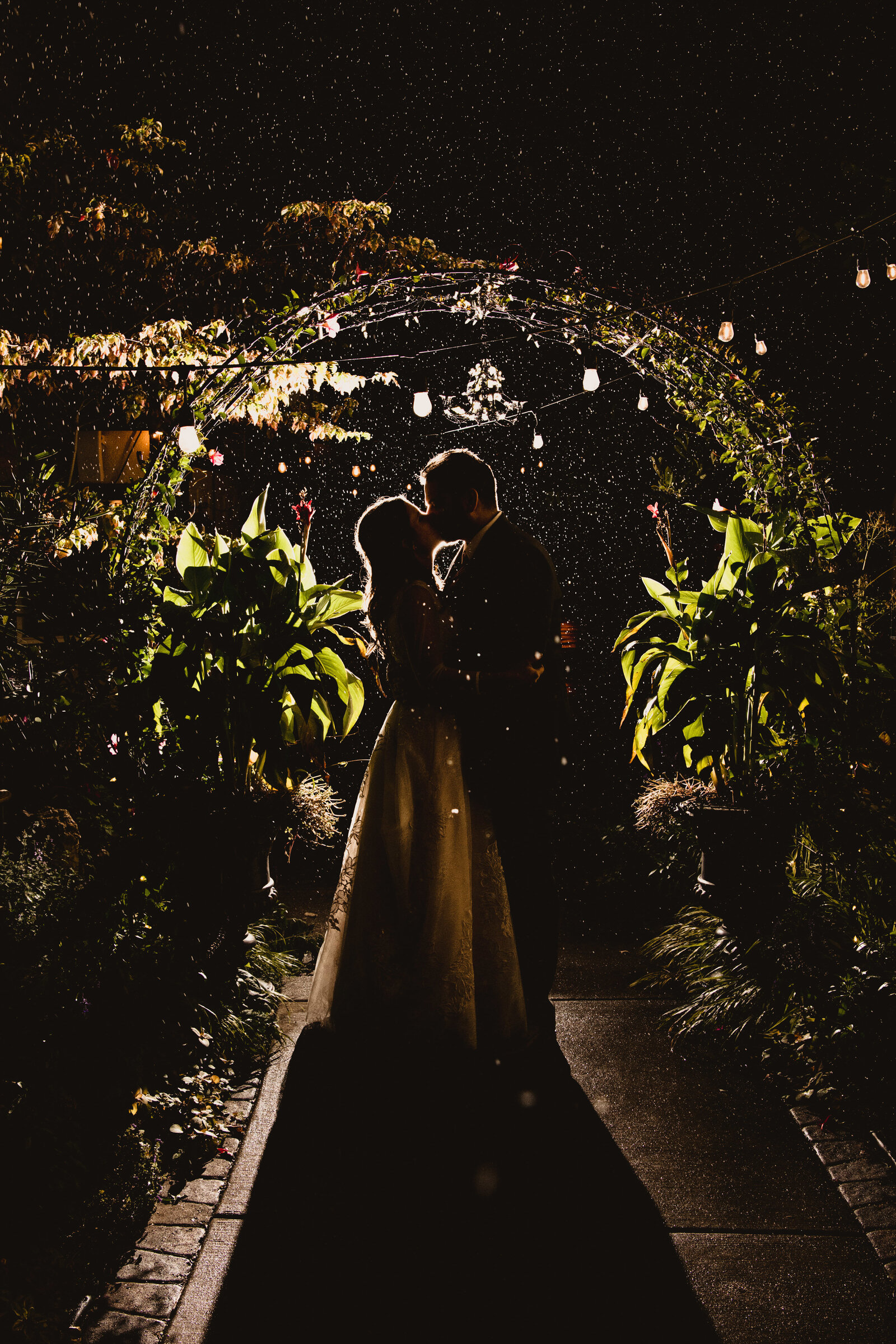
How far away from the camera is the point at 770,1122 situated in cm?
277

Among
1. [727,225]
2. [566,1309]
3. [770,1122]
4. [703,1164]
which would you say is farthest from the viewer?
[727,225]

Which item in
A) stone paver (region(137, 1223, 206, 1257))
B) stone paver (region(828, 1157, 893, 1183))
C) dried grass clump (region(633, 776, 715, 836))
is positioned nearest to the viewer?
stone paver (region(137, 1223, 206, 1257))

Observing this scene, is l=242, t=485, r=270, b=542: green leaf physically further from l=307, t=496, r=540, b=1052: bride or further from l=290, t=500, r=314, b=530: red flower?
l=307, t=496, r=540, b=1052: bride

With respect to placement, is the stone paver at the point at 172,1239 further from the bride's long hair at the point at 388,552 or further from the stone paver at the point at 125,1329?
the bride's long hair at the point at 388,552

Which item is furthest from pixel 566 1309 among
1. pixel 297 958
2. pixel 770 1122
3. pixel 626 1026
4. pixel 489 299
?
pixel 489 299

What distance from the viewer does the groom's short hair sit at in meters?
3.19

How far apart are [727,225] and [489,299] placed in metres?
3.28

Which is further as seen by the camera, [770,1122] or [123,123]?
[123,123]

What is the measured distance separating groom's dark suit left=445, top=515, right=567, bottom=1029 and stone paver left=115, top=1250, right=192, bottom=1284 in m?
1.44

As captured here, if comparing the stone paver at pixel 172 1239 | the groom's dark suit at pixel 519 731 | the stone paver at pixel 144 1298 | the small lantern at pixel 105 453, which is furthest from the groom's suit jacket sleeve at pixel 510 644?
the small lantern at pixel 105 453

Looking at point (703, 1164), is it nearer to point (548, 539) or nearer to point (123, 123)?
point (548, 539)

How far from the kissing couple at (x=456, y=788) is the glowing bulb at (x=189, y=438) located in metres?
0.76

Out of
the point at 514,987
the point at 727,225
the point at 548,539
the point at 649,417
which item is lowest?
the point at 514,987

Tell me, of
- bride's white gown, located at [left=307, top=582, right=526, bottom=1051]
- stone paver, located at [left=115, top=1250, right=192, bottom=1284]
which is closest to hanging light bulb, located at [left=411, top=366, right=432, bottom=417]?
bride's white gown, located at [left=307, top=582, right=526, bottom=1051]
